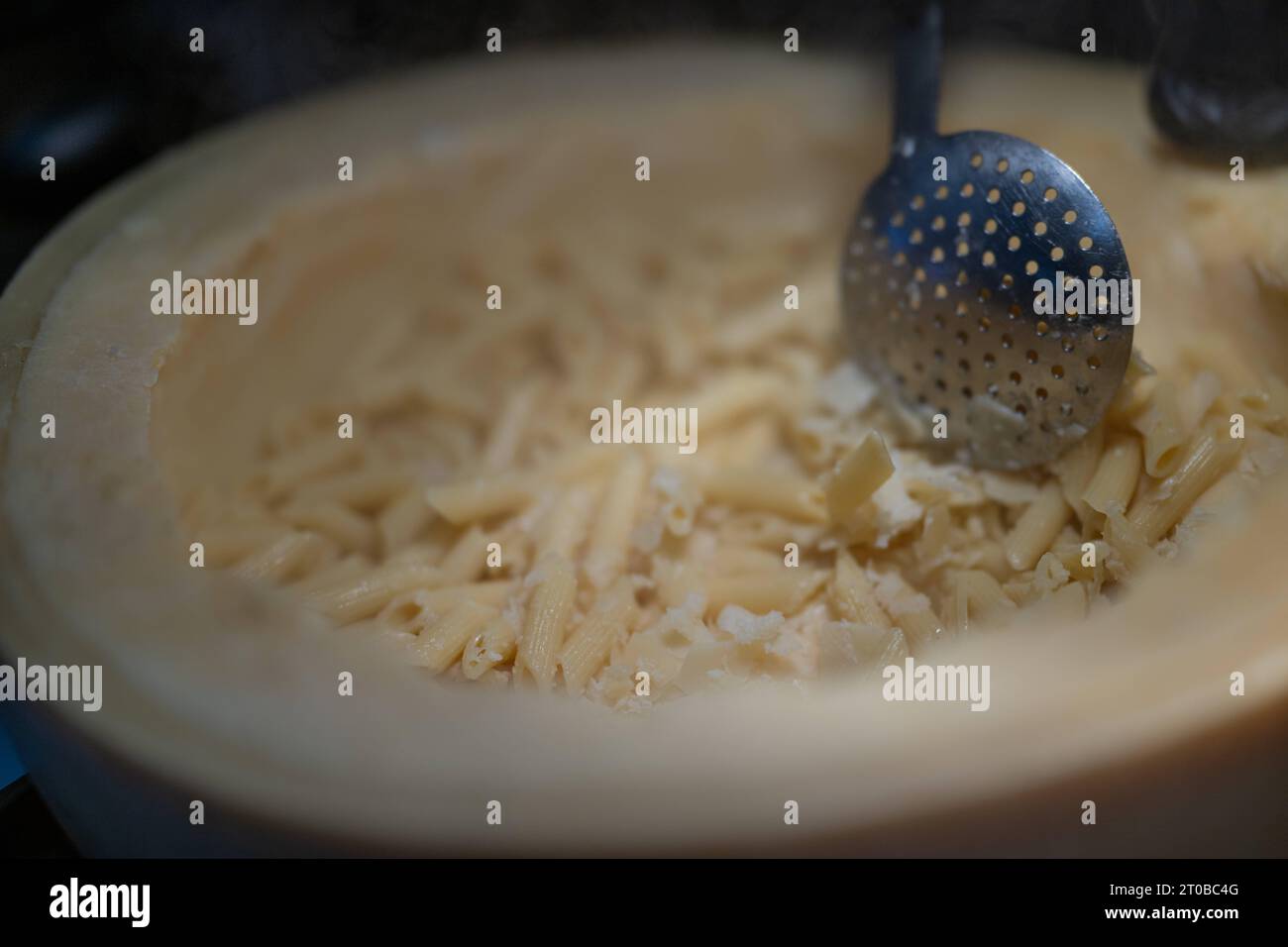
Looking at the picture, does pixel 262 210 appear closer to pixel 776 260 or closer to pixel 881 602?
pixel 776 260

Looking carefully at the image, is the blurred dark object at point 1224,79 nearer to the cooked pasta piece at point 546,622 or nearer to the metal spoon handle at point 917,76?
the metal spoon handle at point 917,76

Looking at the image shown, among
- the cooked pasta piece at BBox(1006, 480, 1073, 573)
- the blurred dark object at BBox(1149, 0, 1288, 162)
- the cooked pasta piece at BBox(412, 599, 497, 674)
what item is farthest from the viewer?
the blurred dark object at BBox(1149, 0, 1288, 162)

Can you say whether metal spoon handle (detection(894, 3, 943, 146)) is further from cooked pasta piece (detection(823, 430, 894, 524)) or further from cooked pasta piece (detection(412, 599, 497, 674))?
cooked pasta piece (detection(412, 599, 497, 674))

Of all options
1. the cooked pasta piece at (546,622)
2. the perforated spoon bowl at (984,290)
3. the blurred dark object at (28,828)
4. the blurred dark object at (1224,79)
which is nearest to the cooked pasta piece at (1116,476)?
the perforated spoon bowl at (984,290)

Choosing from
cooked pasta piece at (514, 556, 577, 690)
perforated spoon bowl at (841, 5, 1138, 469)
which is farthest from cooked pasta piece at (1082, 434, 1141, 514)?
cooked pasta piece at (514, 556, 577, 690)

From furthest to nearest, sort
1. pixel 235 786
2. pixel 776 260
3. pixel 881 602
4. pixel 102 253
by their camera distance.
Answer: pixel 776 260 < pixel 102 253 < pixel 881 602 < pixel 235 786

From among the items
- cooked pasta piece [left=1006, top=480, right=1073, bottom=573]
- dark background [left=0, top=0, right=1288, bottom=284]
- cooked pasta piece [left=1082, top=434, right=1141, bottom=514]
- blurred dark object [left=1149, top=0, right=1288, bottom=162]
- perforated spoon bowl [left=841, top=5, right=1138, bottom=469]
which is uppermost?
dark background [left=0, top=0, right=1288, bottom=284]

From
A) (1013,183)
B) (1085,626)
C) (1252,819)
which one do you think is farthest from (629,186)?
(1252,819)
